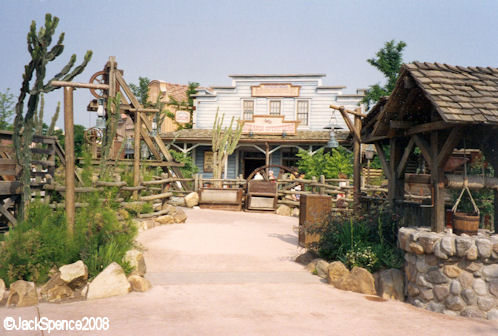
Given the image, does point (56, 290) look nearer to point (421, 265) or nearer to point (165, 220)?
point (421, 265)

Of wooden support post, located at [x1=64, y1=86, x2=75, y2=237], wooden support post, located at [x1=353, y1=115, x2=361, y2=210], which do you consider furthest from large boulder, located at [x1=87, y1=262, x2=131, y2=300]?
wooden support post, located at [x1=353, y1=115, x2=361, y2=210]

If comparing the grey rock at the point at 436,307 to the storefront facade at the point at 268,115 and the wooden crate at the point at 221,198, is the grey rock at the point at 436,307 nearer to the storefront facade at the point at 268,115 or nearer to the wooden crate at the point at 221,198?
the wooden crate at the point at 221,198

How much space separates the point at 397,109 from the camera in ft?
22.2

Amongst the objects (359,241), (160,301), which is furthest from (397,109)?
(160,301)

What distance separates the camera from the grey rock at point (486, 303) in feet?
16.9

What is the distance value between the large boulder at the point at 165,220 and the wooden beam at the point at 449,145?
7641 mm

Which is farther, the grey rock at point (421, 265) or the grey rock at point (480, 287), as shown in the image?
the grey rock at point (421, 265)

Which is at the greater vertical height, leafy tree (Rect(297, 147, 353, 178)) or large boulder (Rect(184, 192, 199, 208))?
leafy tree (Rect(297, 147, 353, 178))

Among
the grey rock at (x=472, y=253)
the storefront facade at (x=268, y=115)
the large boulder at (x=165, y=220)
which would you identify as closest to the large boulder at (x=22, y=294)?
the grey rock at (x=472, y=253)

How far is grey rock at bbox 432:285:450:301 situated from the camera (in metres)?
5.35

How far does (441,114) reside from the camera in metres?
5.36

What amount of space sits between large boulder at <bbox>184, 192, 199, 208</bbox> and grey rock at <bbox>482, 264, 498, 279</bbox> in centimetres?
1169

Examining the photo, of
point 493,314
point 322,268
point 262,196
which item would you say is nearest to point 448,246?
point 493,314

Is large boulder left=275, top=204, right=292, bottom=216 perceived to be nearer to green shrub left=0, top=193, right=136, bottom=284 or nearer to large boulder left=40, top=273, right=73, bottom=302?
green shrub left=0, top=193, right=136, bottom=284
